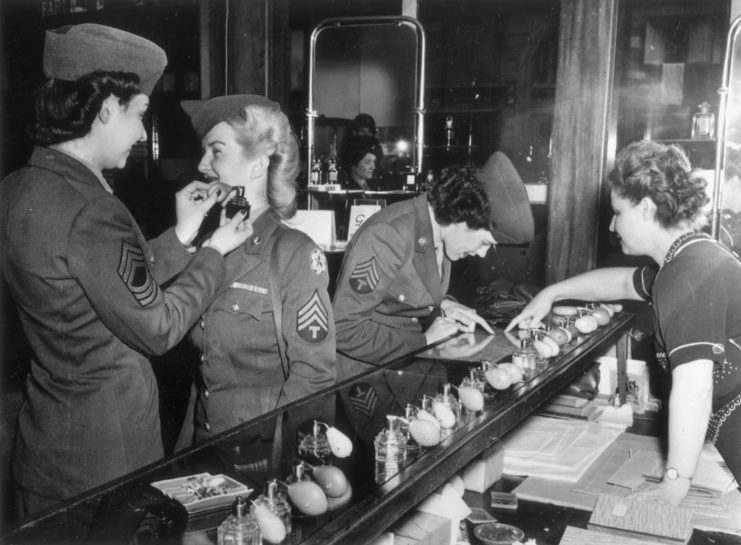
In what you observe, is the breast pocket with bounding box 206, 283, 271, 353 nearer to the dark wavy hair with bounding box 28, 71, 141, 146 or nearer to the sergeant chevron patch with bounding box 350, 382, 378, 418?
the sergeant chevron patch with bounding box 350, 382, 378, 418

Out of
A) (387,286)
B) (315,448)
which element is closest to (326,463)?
(315,448)

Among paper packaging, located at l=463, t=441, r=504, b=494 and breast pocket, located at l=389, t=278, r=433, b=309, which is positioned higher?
breast pocket, located at l=389, t=278, r=433, b=309

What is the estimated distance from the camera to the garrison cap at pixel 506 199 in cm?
273

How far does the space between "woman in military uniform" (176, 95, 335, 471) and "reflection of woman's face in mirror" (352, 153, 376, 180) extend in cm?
415

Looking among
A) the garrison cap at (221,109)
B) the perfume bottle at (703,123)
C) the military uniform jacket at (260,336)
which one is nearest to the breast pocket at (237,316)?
the military uniform jacket at (260,336)

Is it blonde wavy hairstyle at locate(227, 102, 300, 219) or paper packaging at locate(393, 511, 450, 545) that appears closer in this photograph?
paper packaging at locate(393, 511, 450, 545)

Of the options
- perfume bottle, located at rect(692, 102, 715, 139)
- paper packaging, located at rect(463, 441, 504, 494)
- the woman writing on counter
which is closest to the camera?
the woman writing on counter

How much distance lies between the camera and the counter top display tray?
1.07 metres

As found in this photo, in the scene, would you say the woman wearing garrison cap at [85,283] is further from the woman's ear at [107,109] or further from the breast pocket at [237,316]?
the breast pocket at [237,316]

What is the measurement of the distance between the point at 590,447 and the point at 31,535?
6.67 ft

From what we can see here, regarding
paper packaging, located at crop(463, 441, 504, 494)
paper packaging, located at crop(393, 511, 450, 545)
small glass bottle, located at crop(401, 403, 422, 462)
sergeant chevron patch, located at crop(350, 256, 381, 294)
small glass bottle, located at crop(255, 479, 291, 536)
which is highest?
sergeant chevron patch, located at crop(350, 256, 381, 294)

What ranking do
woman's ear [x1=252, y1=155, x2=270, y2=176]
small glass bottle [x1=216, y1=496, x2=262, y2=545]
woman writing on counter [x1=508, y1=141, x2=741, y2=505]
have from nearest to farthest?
small glass bottle [x1=216, y1=496, x2=262, y2=545] < woman writing on counter [x1=508, y1=141, x2=741, y2=505] < woman's ear [x1=252, y1=155, x2=270, y2=176]

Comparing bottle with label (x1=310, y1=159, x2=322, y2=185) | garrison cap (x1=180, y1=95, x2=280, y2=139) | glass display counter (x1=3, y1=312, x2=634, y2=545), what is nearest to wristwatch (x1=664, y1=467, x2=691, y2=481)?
glass display counter (x1=3, y1=312, x2=634, y2=545)

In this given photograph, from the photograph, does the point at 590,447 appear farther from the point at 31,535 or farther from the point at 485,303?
the point at 31,535
